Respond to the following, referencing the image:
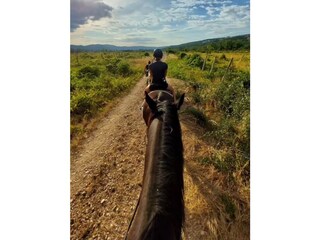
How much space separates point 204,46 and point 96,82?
2.34 feet

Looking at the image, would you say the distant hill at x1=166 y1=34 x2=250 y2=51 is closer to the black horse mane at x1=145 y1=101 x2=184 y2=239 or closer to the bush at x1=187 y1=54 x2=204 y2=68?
the bush at x1=187 y1=54 x2=204 y2=68

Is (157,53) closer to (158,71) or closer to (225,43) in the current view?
(158,71)

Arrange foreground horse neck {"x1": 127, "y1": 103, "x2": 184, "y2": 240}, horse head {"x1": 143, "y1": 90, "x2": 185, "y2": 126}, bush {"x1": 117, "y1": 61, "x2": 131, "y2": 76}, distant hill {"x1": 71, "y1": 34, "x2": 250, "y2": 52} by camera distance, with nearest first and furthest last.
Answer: foreground horse neck {"x1": 127, "y1": 103, "x2": 184, "y2": 240} < horse head {"x1": 143, "y1": 90, "x2": 185, "y2": 126} < distant hill {"x1": 71, "y1": 34, "x2": 250, "y2": 52} < bush {"x1": 117, "y1": 61, "x2": 131, "y2": 76}

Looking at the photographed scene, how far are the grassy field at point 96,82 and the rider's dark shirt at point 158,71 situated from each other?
0.23ft

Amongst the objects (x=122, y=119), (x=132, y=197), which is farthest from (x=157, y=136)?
(x=122, y=119)

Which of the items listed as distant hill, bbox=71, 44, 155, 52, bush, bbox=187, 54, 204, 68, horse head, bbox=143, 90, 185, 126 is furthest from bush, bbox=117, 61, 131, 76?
bush, bbox=187, 54, 204, 68

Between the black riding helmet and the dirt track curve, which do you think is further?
the black riding helmet

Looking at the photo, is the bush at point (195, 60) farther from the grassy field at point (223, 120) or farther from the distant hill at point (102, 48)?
the distant hill at point (102, 48)

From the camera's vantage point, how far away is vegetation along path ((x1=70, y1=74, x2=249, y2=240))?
63.6 inches

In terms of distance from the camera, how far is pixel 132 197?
176cm

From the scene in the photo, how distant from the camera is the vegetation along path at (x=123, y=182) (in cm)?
161

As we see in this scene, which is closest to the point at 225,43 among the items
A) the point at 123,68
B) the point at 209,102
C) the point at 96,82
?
the point at 209,102

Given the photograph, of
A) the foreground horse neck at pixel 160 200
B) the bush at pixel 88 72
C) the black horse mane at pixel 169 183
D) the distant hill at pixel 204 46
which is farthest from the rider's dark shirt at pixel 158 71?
the foreground horse neck at pixel 160 200

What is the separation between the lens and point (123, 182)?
5.96 ft
